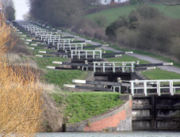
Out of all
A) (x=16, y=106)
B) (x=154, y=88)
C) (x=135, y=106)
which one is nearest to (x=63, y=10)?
(x=154, y=88)

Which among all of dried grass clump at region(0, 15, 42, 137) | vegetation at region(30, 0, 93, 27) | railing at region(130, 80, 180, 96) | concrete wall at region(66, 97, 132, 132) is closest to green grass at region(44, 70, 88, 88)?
railing at region(130, 80, 180, 96)

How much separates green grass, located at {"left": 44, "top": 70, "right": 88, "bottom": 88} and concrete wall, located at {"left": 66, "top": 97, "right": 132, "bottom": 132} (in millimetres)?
6868

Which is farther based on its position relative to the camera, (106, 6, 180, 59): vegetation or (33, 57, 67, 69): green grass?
(106, 6, 180, 59): vegetation

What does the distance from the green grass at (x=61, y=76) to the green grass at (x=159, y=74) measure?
14.8 feet

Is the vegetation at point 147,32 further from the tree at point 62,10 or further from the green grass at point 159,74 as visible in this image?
the tree at point 62,10

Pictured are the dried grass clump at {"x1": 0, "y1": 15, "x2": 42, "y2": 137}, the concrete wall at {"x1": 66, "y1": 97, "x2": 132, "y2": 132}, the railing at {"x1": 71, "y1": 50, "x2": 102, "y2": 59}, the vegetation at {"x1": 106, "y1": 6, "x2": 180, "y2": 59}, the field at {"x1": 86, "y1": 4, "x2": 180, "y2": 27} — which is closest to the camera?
the dried grass clump at {"x1": 0, "y1": 15, "x2": 42, "y2": 137}

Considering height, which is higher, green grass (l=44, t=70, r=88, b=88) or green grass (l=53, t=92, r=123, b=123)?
green grass (l=44, t=70, r=88, b=88)

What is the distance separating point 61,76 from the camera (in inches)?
1833

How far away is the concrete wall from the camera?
3447 centimetres

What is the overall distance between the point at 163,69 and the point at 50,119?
74.2 feet

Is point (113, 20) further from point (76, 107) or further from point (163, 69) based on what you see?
point (76, 107)

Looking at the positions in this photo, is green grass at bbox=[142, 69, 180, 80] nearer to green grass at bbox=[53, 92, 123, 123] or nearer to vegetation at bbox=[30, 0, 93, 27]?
green grass at bbox=[53, 92, 123, 123]

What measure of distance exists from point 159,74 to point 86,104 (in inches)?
571

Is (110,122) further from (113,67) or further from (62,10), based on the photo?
(62,10)
